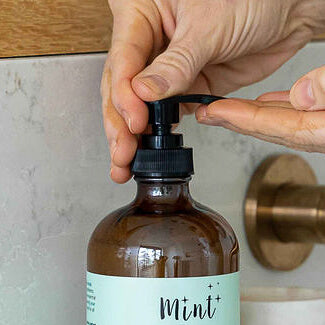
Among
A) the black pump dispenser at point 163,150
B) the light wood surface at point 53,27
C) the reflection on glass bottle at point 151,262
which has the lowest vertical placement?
the reflection on glass bottle at point 151,262

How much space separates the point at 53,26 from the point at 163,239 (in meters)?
0.18

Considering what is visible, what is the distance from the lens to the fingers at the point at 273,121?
0.42 metres

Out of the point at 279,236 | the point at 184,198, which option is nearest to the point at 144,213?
the point at 184,198

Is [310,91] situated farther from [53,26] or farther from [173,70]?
[53,26]

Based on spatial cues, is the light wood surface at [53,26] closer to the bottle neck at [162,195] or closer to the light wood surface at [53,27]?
the light wood surface at [53,27]

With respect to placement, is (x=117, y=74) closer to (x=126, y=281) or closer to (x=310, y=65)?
(x=126, y=281)

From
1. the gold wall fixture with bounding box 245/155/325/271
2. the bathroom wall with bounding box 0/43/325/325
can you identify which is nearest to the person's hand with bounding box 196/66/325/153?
the bathroom wall with bounding box 0/43/325/325

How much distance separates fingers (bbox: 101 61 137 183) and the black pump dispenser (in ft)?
0.06

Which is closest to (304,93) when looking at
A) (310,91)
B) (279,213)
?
(310,91)

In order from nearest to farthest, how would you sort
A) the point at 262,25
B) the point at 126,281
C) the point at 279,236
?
the point at 126,281 → the point at 262,25 → the point at 279,236

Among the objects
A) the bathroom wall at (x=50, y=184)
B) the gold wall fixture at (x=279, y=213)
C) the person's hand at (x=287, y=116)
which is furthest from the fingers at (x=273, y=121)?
the gold wall fixture at (x=279, y=213)

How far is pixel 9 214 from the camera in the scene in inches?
18.6

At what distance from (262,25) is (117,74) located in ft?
0.41

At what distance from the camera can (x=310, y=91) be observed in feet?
1.32
